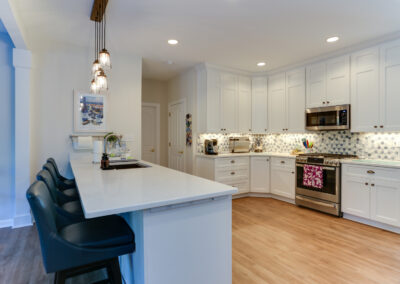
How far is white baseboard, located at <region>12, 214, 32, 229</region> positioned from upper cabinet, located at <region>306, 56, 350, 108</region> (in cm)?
480

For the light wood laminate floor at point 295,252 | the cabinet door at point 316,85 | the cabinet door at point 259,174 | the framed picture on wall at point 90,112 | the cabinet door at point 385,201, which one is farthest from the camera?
the cabinet door at point 259,174

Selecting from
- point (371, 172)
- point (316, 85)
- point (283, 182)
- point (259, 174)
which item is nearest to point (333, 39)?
point (316, 85)

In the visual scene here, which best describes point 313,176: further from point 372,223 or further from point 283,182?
point 372,223

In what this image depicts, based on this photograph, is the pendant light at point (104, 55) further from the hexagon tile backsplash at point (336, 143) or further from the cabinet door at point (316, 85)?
the cabinet door at point (316, 85)

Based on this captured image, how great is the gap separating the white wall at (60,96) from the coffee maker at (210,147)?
5.28ft

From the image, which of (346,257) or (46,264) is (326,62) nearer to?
(346,257)

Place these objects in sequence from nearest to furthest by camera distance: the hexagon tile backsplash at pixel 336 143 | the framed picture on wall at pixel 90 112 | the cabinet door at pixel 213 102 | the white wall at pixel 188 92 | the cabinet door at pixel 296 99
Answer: the hexagon tile backsplash at pixel 336 143, the framed picture on wall at pixel 90 112, the cabinet door at pixel 296 99, the cabinet door at pixel 213 102, the white wall at pixel 188 92

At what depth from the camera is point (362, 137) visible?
3754 millimetres

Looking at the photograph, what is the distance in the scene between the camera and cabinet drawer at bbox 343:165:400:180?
2.97m

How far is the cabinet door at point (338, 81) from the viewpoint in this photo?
3742 mm

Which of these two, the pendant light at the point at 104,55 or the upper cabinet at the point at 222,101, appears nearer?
the pendant light at the point at 104,55

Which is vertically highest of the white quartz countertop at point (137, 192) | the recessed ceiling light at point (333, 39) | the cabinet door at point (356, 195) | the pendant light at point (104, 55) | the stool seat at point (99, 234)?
the recessed ceiling light at point (333, 39)

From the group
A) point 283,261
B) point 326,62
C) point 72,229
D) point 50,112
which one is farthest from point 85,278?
point 326,62

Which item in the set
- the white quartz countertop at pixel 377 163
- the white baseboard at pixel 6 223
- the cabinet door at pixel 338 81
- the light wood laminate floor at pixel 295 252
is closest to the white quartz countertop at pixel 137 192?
the light wood laminate floor at pixel 295 252
